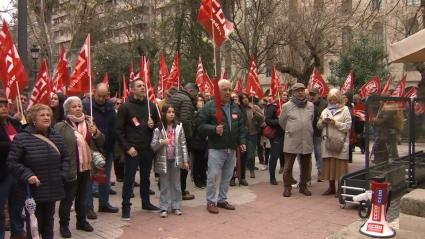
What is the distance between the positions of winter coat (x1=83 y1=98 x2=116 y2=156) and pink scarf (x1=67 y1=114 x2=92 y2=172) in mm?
990

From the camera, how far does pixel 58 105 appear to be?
26.6 feet

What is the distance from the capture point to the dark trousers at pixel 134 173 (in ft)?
23.0

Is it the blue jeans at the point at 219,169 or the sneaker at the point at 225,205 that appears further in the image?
the sneaker at the point at 225,205

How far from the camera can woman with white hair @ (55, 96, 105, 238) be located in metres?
6.12

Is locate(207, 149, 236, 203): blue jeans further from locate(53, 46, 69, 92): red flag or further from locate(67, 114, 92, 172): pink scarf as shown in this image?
locate(53, 46, 69, 92): red flag

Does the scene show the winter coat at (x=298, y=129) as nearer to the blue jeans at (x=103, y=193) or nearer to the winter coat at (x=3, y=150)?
the blue jeans at (x=103, y=193)

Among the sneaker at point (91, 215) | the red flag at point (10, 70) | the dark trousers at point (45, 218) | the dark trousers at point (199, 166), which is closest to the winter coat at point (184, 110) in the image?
the dark trousers at point (199, 166)

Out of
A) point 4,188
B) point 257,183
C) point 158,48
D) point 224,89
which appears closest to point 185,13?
point 158,48

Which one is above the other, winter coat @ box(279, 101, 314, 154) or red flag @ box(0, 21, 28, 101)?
red flag @ box(0, 21, 28, 101)

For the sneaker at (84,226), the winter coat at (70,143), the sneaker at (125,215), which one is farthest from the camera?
the sneaker at (125,215)

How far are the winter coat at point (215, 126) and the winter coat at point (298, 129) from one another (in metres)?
1.13

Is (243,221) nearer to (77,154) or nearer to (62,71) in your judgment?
(77,154)

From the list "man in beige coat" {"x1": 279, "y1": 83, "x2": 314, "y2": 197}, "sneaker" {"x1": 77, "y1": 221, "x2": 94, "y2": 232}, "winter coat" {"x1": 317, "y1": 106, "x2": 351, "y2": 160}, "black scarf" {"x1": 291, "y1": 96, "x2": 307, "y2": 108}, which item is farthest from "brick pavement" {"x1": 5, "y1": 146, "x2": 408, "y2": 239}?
"black scarf" {"x1": 291, "y1": 96, "x2": 307, "y2": 108}

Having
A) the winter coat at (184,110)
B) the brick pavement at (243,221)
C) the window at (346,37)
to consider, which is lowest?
the brick pavement at (243,221)
